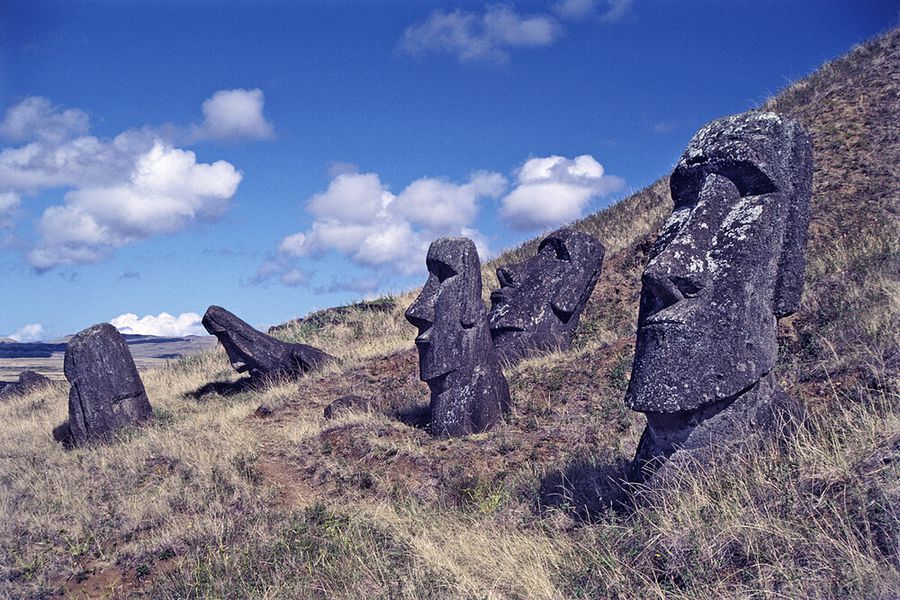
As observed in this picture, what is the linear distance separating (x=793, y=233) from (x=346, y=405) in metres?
8.13

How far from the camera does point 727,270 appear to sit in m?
4.98

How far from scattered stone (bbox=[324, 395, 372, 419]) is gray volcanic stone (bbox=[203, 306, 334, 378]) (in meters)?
4.15

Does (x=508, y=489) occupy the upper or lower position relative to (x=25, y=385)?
lower

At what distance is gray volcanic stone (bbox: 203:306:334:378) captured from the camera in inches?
617

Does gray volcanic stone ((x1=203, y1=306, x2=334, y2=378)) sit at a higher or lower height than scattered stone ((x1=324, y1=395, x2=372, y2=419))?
higher

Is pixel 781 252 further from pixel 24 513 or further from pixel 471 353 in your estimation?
pixel 24 513

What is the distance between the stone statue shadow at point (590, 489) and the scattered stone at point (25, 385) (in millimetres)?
18693

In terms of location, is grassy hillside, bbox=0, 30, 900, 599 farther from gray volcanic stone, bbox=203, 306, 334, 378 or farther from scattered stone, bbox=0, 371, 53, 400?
scattered stone, bbox=0, 371, 53, 400

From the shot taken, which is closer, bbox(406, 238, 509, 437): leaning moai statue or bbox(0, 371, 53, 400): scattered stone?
bbox(406, 238, 509, 437): leaning moai statue

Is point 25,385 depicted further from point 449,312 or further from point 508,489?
point 508,489

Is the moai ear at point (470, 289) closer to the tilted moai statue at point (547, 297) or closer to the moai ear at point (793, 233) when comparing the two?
the tilted moai statue at point (547, 297)

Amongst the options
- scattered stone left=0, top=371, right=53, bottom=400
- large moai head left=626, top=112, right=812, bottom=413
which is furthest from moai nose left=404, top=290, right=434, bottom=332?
scattered stone left=0, top=371, right=53, bottom=400

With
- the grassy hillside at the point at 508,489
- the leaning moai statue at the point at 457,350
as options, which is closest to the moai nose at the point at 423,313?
the leaning moai statue at the point at 457,350

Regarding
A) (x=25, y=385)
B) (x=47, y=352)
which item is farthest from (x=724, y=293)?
(x=47, y=352)
